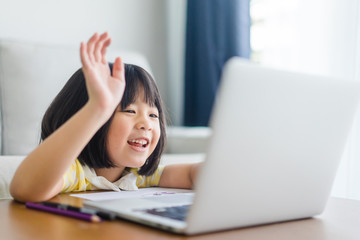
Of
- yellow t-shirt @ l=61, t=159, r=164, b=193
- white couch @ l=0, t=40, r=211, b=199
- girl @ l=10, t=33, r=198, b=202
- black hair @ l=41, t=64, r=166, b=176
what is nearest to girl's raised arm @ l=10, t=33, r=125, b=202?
girl @ l=10, t=33, r=198, b=202

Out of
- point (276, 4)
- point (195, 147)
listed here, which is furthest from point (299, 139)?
point (276, 4)

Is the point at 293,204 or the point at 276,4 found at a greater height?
the point at 276,4

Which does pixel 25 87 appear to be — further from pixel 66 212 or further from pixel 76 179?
pixel 66 212

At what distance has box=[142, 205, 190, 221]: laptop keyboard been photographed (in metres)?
0.66

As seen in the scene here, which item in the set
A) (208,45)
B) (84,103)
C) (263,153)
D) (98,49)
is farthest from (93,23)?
(263,153)

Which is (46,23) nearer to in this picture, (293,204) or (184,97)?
(184,97)

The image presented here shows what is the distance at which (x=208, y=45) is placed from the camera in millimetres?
2676

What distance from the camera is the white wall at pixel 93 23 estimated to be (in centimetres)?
232

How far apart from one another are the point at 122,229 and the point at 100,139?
1.38ft

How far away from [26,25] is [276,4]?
1.21 m

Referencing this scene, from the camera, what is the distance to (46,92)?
1980mm

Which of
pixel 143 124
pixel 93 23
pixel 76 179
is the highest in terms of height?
pixel 93 23

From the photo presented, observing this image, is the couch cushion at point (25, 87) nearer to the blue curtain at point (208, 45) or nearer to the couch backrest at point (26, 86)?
the couch backrest at point (26, 86)

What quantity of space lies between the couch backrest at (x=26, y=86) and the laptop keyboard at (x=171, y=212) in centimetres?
131
